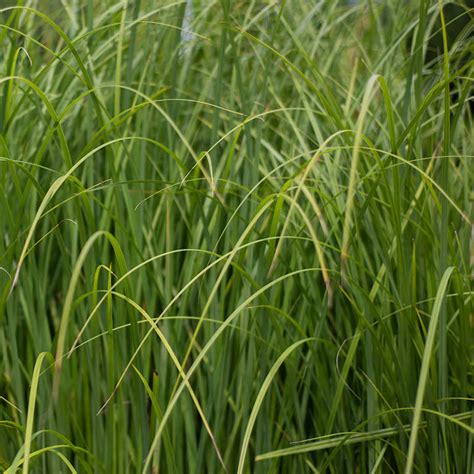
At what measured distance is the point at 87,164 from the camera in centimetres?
157

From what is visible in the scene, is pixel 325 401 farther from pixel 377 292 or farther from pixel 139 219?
pixel 139 219

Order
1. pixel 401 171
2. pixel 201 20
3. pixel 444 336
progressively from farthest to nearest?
pixel 201 20 < pixel 401 171 < pixel 444 336

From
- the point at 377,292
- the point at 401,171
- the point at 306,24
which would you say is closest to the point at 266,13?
the point at 306,24

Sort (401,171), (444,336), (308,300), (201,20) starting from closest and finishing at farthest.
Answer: (444,336) → (308,300) → (401,171) → (201,20)

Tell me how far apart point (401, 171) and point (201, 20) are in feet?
2.15

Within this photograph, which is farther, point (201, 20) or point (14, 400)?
point (201, 20)

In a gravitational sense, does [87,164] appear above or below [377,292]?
above

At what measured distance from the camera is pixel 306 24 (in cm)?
198

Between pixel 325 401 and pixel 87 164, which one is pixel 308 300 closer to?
pixel 325 401

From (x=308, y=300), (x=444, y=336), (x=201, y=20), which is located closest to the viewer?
(x=444, y=336)

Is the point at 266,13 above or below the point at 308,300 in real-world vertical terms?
above

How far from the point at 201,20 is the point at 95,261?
2.43 feet

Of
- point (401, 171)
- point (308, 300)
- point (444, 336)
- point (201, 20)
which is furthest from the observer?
point (201, 20)

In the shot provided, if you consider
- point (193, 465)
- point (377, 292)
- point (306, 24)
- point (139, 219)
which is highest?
point (306, 24)
